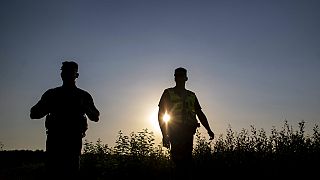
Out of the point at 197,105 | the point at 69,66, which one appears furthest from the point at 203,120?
the point at 69,66

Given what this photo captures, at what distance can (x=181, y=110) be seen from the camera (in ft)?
27.5

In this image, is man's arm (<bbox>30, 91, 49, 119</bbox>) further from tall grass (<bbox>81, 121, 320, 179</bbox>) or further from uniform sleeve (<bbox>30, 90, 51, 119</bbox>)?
tall grass (<bbox>81, 121, 320, 179</bbox>)

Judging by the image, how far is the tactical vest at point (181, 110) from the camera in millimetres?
8312

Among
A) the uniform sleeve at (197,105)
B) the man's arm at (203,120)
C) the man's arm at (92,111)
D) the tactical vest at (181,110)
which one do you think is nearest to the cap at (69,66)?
the man's arm at (92,111)

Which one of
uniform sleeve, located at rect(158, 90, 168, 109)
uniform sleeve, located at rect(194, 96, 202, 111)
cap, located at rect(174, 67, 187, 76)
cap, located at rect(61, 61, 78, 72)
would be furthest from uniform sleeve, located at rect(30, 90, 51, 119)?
uniform sleeve, located at rect(194, 96, 202, 111)

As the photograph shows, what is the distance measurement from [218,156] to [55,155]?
768 cm

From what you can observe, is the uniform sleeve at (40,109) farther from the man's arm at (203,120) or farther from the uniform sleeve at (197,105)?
the man's arm at (203,120)

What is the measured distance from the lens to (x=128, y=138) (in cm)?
1467

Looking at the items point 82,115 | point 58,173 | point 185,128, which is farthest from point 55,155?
point 185,128

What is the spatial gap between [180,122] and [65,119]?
3434 millimetres

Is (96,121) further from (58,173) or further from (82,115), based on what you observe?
(58,173)

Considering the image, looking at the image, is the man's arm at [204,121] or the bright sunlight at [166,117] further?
the man's arm at [204,121]

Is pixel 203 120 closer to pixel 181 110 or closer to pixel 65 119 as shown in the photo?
pixel 181 110

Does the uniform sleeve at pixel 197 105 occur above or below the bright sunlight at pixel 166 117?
above
